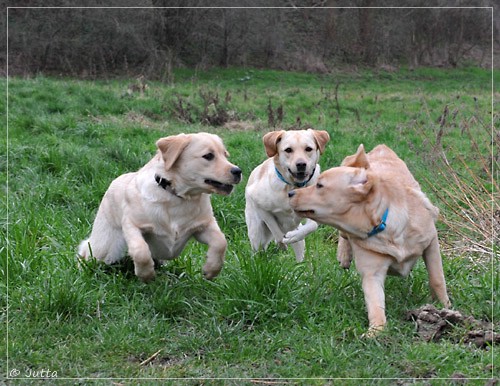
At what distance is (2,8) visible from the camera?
1627 cm

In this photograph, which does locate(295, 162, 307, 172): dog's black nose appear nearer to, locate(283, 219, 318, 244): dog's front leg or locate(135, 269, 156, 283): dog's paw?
locate(283, 219, 318, 244): dog's front leg

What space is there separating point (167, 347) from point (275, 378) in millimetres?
793

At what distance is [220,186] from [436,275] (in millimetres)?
1620

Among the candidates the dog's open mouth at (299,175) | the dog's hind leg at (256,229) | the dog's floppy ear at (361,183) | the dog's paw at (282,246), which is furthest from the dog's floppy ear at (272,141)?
the dog's floppy ear at (361,183)

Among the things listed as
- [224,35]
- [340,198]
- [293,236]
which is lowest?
[224,35]

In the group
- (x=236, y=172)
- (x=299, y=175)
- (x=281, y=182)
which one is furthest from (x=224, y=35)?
(x=236, y=172)

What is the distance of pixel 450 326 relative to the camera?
182 inches

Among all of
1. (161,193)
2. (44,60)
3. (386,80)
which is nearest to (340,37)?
(386,80)

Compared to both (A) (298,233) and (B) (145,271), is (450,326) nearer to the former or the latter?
(A) (298,233)

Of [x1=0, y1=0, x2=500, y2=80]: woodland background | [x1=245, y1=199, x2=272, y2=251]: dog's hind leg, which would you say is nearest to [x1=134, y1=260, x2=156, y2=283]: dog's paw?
[x1=245, y1=199, x2=272, y2=251]: dog's hind leg

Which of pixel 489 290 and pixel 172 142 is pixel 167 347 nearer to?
pixel 172 142

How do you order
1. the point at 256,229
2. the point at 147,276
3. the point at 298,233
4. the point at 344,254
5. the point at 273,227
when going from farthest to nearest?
1. the point at 256,229
2. the point at 273,227
3. the point at 298,233
4. the point at 344,254
5. the point at 147,276

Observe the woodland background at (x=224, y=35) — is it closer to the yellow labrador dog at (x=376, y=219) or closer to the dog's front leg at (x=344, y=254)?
the dog's front leg at (x=344, y=254)

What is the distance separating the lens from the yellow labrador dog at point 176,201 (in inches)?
200
